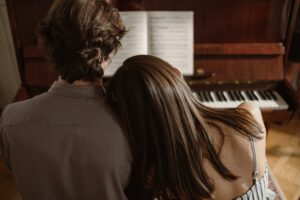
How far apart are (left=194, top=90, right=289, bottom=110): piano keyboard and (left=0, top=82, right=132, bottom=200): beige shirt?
101 cm

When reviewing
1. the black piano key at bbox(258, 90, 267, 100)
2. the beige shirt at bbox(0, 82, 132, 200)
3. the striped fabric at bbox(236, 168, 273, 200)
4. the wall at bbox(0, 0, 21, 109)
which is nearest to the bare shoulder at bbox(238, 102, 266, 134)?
the striped fabric at bbox(236, 168, 273, 200)

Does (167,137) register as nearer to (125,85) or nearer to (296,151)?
(125,85)

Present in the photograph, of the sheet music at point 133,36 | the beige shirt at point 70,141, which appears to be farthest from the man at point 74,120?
the sheet music at point 133,36

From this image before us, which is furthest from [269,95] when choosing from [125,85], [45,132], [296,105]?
[45,132]

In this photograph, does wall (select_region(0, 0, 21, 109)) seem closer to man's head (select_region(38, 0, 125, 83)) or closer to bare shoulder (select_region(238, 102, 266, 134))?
man's head (select_region(38, 0, 125, 83))

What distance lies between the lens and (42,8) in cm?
166

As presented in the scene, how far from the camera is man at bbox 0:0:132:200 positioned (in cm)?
76

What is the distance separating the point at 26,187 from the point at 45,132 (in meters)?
0.24

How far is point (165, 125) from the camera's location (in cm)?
77

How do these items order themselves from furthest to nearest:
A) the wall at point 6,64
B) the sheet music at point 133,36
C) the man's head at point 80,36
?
the wall at point 6,64, the sheet music at point 133,36, the man's head at point 80,36

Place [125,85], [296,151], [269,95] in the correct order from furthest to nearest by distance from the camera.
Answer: [296,151] < [269,95] < [125,85]

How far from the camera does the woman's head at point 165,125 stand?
2.49ft

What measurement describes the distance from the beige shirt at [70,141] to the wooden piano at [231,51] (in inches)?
38.0

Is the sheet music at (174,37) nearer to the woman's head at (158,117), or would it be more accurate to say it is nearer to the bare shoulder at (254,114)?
the bare shoulder at (254,114)
